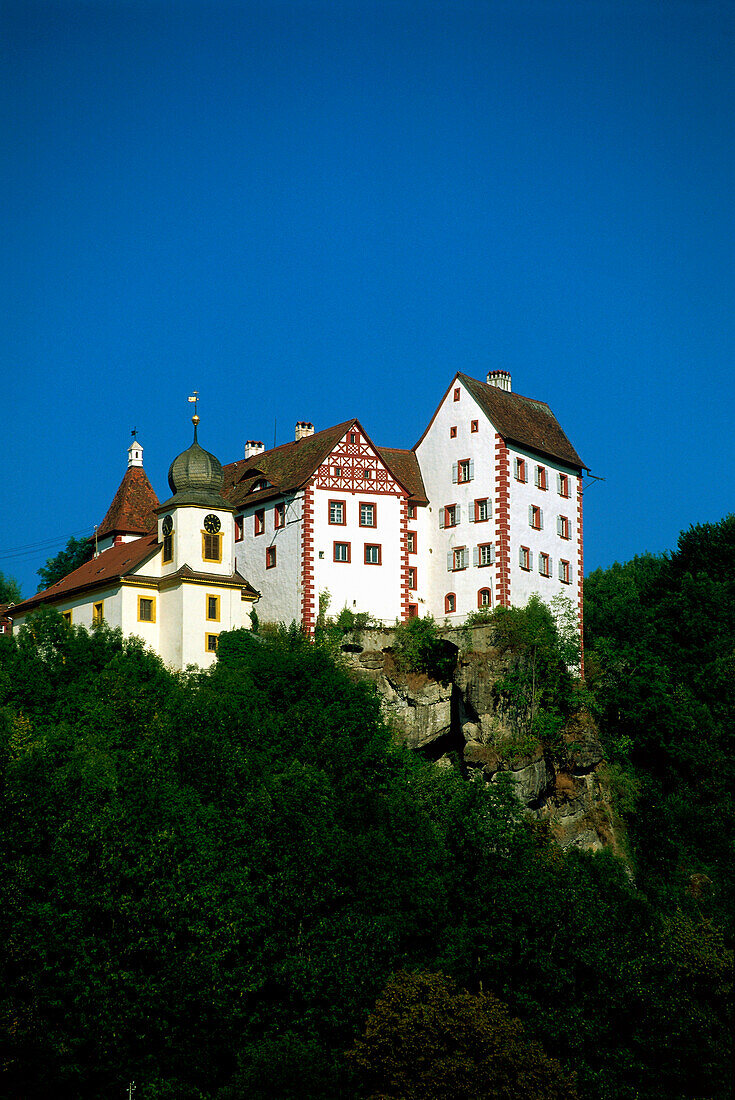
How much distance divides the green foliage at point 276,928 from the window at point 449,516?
16.5 meters

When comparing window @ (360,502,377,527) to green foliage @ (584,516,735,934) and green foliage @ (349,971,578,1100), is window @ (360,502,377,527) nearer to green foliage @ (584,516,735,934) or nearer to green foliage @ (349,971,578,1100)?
green foliage @ (584,516,735,934)

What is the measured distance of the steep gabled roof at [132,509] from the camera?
89.1 m

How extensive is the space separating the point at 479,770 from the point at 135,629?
669 inches

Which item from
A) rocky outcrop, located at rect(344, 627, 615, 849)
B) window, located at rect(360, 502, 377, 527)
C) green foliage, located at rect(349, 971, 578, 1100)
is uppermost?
window, located at rect(360, 502, 377, 527)

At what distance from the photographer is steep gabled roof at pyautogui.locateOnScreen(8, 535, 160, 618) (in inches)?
2987

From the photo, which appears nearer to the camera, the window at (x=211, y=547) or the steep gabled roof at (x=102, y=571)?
the window at (x=211, y=547)

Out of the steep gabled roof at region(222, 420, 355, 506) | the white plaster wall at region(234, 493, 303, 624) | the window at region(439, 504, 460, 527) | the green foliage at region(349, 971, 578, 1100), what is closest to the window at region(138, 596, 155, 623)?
the white plaster wall at region(234, 493, 303, 624)

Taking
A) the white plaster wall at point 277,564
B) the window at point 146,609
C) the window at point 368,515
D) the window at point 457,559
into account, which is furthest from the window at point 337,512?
the window at point 146,609

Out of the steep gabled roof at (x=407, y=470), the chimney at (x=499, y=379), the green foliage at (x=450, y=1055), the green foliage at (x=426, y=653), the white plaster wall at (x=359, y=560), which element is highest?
the chimney at (x=499, y=379)

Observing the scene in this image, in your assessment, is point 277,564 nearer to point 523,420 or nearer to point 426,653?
point 426,653

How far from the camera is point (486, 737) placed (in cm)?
6912

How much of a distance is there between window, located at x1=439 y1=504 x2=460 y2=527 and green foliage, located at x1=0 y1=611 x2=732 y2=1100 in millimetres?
16466

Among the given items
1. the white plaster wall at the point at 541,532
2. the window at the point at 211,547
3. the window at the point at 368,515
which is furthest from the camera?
the window at the point at 368,515

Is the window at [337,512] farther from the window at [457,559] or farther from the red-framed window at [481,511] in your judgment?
the red-framed window at [481,511]
